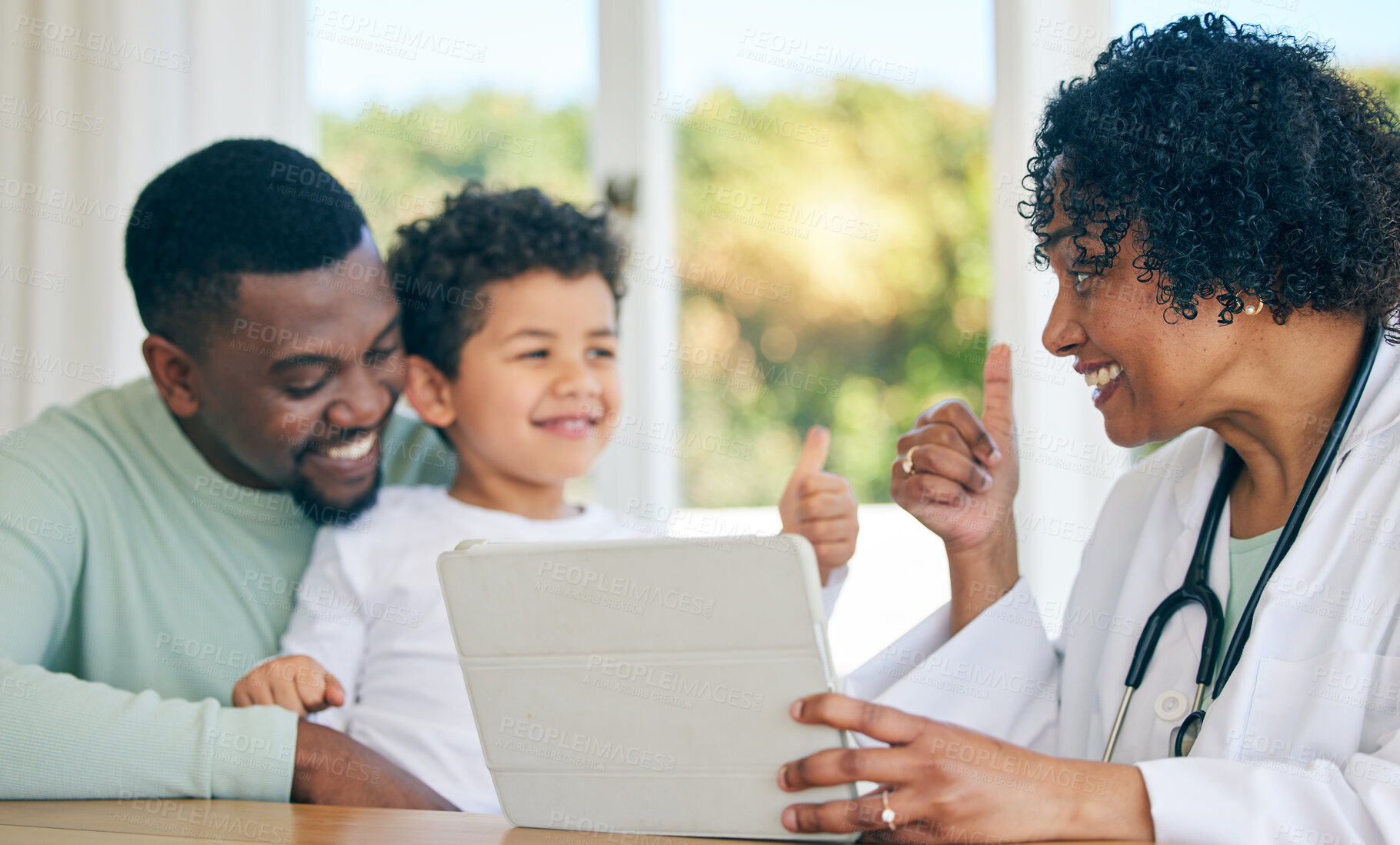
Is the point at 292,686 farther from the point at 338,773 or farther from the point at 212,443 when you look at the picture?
the point at 212,443

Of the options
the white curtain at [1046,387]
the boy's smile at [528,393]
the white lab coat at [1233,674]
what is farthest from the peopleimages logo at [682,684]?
the white curtain at [1046,387]

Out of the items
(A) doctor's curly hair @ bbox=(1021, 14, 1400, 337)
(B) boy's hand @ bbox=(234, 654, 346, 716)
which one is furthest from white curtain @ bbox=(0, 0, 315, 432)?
(A) doctor's curly hair @ bbox=(1021, 14, 1400, 337)

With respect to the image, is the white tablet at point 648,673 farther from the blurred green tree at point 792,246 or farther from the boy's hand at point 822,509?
the blurred green tree at point 792,246

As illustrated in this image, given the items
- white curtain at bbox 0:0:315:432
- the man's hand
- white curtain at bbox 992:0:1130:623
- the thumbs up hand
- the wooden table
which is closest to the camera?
the wooden table

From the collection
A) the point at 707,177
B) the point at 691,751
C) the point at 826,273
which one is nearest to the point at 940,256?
the point at 826,273

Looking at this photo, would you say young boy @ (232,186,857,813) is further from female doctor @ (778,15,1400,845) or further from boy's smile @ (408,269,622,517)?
female doctor @ (778,15,1400,845)

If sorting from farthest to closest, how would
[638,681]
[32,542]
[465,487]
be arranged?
[465,487] < [32,542] < [638,681]

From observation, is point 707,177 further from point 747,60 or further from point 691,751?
point 691,751

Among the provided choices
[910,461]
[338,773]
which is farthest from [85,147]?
[910,461]

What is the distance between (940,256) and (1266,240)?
1.34 meters

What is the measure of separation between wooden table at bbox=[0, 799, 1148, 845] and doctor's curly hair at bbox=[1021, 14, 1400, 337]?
0.64m

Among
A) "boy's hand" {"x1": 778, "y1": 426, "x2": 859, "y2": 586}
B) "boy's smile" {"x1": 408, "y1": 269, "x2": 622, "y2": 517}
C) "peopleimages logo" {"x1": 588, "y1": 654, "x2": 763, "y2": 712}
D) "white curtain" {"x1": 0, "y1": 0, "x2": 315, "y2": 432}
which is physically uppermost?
"white curtain" {"x1": 0, "y1": 0, "x2": 315, "y2": 432}

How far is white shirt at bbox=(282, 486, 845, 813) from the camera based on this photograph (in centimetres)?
151

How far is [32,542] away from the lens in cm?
145
